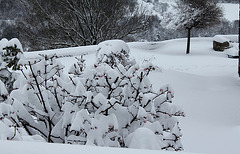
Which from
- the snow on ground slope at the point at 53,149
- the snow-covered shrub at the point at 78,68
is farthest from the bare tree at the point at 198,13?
the snow on ground slope at the point at 53,149

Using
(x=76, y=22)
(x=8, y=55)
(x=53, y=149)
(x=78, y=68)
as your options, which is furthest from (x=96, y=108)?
(x=76, y=22)

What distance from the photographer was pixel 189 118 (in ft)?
16.7

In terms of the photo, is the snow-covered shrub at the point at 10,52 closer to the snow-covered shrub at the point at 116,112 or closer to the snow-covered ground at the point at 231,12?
the snow-covered shrub at the point at 116,112

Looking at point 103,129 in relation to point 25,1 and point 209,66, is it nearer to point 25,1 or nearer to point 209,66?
point 209,66

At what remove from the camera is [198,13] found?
482 inches

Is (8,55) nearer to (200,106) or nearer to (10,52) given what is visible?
(10,52)

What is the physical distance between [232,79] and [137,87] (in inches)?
262

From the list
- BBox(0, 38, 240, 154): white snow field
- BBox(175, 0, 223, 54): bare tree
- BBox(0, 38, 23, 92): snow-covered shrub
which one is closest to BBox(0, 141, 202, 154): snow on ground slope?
BBox(0, 38, 240, 154): white snow field

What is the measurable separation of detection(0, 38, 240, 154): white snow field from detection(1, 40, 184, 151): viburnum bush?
2.04 feet

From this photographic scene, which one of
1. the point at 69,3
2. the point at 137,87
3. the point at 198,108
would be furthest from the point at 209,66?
the point at 137,87

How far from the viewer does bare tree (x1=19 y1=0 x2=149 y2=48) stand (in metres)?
12.3

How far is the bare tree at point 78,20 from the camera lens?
483 inches

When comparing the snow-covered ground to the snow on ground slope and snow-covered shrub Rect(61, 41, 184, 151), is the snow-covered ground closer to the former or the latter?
snow-covered shrub Rect(61, 41, 184, 151)

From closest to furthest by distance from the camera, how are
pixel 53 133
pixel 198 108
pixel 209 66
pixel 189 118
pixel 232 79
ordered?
pixel 53 133 → pixel 189 118 → pixel 198 108 → pixel 232 79 → pixel 209 66
